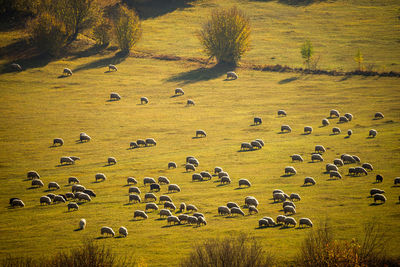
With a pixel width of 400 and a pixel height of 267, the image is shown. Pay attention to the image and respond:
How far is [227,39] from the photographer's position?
337 ft

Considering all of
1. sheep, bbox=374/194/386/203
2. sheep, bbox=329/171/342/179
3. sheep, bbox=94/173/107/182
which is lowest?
sheep, bbox=94/173/107/182

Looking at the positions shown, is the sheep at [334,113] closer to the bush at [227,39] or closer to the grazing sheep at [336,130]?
the grazing sheep at [336,130]

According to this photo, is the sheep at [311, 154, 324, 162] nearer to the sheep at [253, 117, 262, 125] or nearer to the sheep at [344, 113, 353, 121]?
the sheep at [253, 117, 262, 125]

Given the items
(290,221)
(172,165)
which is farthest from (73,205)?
(290,221)

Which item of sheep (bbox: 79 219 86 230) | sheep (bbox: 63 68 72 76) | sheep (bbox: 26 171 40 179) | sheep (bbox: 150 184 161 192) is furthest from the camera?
sheep (bbox: 63 68 72 76)

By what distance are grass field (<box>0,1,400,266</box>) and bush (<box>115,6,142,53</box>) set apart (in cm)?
408

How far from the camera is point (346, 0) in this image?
141125mm

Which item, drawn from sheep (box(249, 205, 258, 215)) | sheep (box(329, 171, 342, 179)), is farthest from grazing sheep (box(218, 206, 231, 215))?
sheep (box(329, 171, 342, 179))

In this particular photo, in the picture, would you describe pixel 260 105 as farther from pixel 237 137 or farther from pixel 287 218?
pixel 287 218

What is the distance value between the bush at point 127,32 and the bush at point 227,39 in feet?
48.0

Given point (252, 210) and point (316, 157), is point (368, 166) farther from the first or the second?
point (252, 210)

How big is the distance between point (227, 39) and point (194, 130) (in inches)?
1537

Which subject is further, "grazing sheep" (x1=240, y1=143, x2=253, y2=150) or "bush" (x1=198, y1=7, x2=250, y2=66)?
"bush" (x1=198, y1=7, x2=250, y2=66)

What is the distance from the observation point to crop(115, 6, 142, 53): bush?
107500 mm
